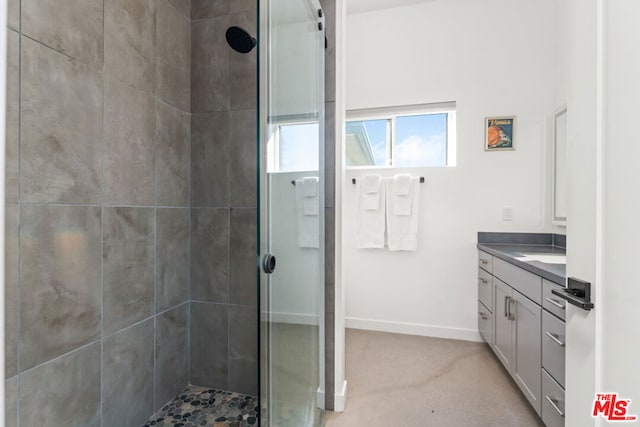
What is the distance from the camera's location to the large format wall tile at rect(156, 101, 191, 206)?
62.2 inches

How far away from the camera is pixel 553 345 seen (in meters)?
1.38

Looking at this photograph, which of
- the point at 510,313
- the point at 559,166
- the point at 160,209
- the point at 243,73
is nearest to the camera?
the point at 160,209

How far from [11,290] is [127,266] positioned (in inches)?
17.3

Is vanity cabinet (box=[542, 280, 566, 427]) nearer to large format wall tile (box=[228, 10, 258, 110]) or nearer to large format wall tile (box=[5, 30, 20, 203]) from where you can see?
large format wall tile (box=[228, 10, 258, 110])

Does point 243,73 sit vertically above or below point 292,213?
above

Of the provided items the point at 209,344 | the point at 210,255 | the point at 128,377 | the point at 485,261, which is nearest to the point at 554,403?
the point at 485,261

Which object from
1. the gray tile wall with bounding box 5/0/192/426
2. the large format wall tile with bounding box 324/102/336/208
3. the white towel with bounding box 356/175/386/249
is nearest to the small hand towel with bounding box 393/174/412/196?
the white towel with bounding box 356/175/386/249

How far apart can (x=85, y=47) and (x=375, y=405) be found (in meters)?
2.30

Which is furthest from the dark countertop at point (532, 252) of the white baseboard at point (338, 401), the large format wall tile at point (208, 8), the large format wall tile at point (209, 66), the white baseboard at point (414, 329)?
the large format wall tile at point (208, 8)

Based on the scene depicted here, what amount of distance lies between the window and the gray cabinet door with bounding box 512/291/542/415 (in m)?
1.46

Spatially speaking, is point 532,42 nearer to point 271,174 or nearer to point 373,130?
point 373,130

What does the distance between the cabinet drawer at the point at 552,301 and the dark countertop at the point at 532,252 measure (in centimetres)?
3

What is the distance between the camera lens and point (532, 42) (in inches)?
96.9

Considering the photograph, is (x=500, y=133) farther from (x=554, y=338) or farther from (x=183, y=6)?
(x=183, y=6)
